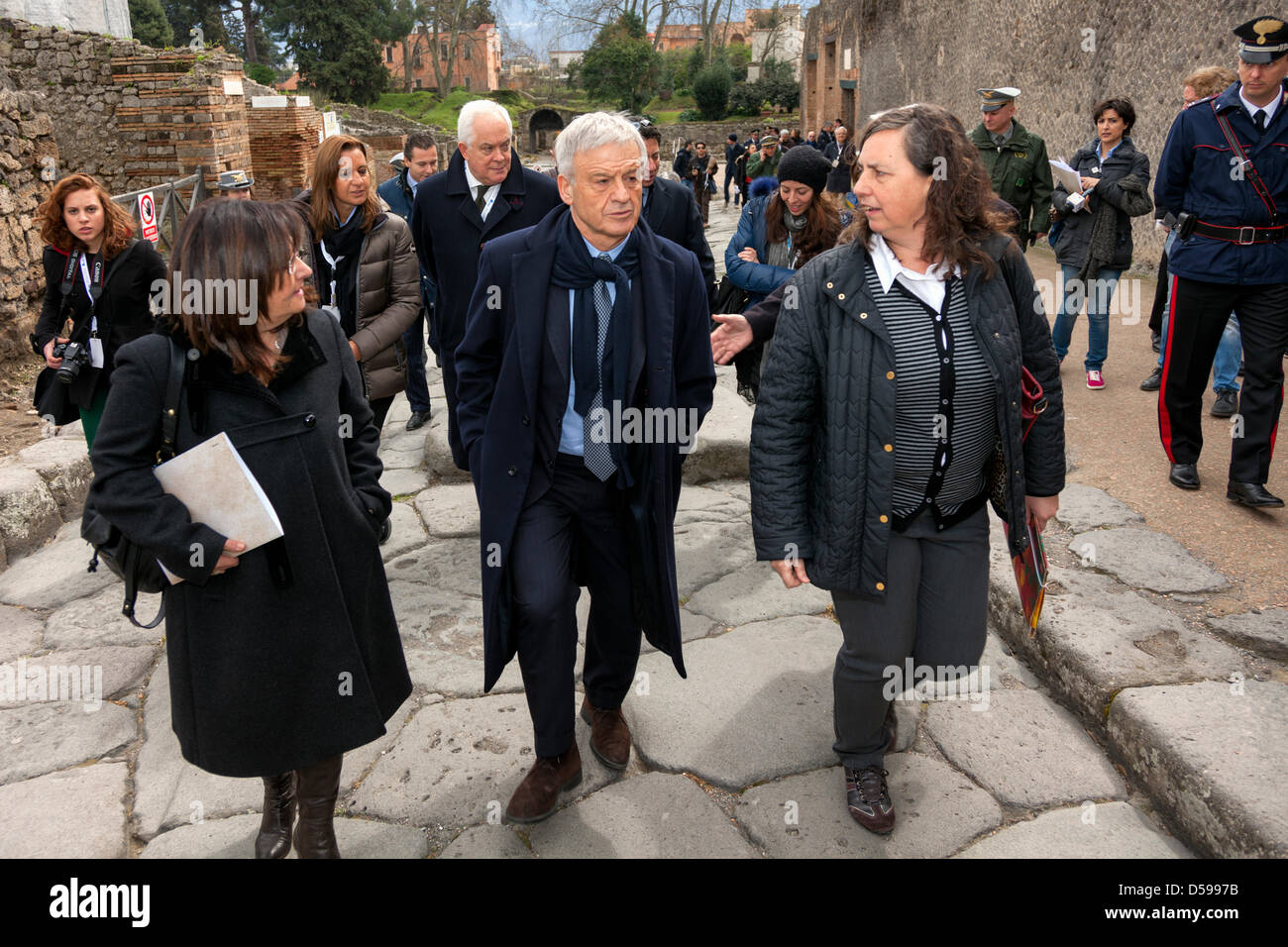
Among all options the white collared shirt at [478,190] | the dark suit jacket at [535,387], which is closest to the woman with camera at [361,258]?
the white collared shirt at [478,190]

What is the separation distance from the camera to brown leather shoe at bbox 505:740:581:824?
110 inches

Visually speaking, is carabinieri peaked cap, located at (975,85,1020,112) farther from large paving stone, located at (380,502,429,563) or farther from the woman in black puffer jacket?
large paving stone, located at (380,502,429,563)

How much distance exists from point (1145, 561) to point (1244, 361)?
3.87 ft

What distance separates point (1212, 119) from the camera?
4543mm

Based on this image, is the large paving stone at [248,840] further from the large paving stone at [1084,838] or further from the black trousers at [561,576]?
the large paving stone at [1084,838]

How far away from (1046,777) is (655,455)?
57.8 inches

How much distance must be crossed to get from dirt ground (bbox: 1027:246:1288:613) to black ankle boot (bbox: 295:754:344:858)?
297 centimetres

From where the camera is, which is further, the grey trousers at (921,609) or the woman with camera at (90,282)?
the woman with camera at (90,282)

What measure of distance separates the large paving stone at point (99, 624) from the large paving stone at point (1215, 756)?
136 inches

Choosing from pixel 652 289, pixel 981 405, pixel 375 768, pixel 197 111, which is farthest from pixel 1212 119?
pixel 197 111

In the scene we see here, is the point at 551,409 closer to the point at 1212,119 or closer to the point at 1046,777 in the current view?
the point at 1046,777

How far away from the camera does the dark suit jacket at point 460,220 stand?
4258mm

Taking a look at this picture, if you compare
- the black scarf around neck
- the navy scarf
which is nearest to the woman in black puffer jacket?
the black scarf around neck

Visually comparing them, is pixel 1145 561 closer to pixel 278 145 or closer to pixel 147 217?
pixel 147 217
